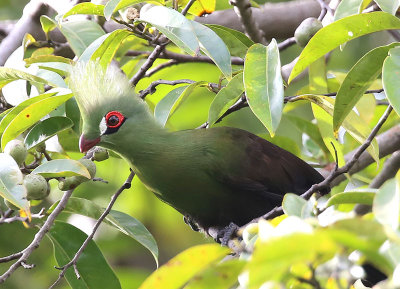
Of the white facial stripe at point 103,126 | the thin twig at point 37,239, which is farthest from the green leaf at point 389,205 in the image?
the white facial stripe at point 103,126

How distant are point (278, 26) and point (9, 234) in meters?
2.15

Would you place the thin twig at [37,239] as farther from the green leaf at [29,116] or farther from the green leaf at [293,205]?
the green leaf at [293,205]

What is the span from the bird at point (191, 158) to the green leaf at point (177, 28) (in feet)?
1.78

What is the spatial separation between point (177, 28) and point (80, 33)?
32.5 inches

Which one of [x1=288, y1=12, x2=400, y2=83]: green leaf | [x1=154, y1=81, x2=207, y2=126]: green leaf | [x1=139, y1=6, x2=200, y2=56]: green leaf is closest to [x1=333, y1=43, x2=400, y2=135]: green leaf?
Result: [x1=288, y1=12, x2=400, y2=83]: green leaf

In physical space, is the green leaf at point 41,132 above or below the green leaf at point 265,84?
below

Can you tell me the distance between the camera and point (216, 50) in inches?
91.7

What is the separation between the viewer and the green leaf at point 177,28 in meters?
2.24

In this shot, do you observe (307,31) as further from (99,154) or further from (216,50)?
(99,154)

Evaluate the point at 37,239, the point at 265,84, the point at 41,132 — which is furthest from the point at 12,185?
the point at 265,84

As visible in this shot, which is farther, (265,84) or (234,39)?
(234,39)

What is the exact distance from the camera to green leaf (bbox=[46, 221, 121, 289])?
9.37 feet

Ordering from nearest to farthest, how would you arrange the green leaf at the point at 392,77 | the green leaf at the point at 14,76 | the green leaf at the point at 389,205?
the green leaf at the point at 389,205, the green leaf at the point at 392,77, the green leaf at the point at 14,76

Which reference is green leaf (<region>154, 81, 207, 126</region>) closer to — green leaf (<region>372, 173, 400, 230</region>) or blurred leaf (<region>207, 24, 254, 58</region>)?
blurred leaf (<region>207, 24, 254, 58</region>)
